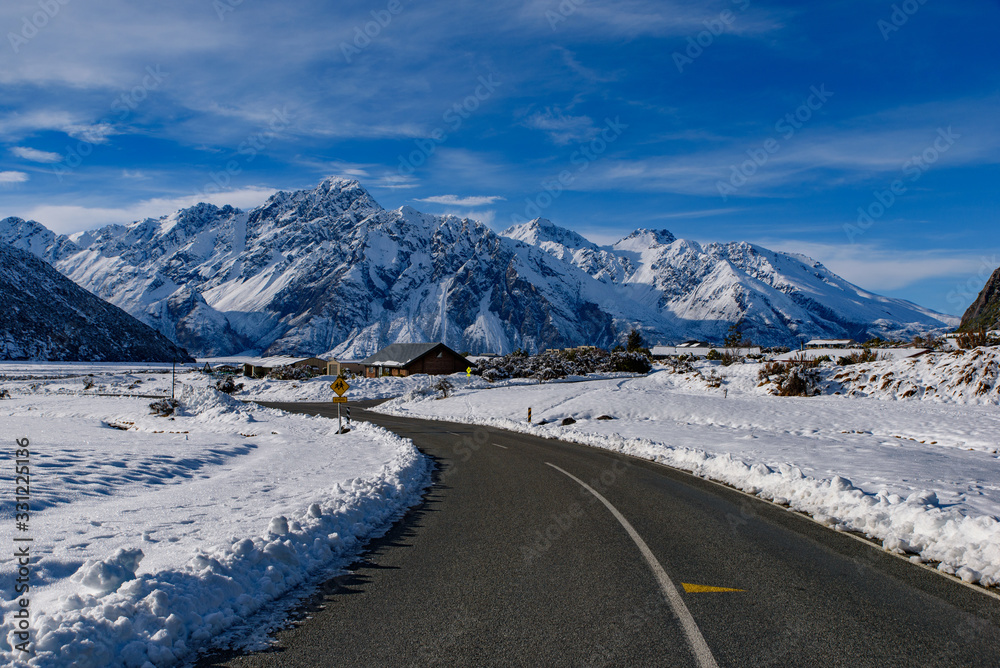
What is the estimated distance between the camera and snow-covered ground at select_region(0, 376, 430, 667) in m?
4.52

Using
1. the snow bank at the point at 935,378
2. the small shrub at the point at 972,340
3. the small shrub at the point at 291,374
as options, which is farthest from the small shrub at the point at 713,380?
the small shrub at the point at 291,374

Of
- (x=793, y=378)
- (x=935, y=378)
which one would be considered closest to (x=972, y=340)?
(x=935, y=378)

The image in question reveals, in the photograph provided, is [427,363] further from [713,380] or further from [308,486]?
[308,486]

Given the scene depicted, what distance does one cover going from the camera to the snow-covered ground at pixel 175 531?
452 centimetres

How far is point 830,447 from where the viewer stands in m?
17.2

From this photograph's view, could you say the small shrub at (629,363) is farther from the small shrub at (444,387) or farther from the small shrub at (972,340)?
the small shrub at (972,340)

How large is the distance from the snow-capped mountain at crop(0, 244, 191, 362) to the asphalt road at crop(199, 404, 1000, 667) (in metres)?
145

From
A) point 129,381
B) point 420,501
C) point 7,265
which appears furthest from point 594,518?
point 7,265

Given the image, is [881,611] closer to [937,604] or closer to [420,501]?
[937,604]

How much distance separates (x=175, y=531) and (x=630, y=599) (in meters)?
5.97

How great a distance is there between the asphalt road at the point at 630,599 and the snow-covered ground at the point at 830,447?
0.80m

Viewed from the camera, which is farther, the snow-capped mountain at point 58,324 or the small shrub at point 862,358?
the snow-capped mountain at point 58,324

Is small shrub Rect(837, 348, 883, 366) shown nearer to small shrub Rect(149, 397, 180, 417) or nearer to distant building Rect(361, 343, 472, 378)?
small shrub Rect(149, 397, 180, 417)

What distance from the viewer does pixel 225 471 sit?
14422mm
